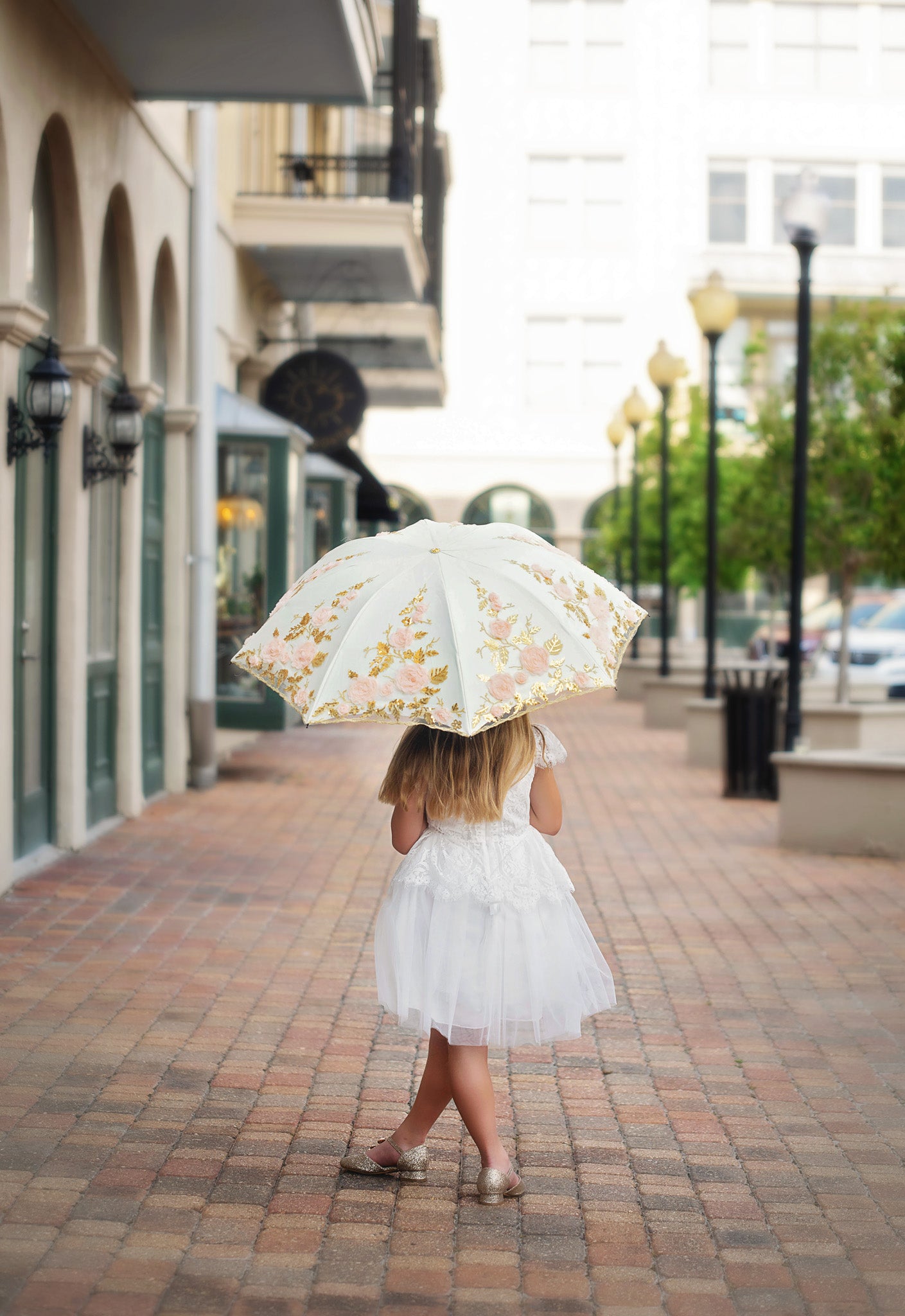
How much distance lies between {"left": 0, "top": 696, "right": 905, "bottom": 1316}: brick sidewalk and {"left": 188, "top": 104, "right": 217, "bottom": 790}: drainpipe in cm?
332

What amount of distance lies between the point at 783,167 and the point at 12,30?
134 ft

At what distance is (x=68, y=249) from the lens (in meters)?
9.73

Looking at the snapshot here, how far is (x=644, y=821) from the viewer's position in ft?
39.8

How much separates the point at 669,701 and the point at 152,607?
10.3 metres

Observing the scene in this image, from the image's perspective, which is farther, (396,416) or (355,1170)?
(396,416)

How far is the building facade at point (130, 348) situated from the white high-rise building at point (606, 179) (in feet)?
96.5

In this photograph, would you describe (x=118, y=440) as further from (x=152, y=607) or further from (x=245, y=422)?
(x=245, y=422)

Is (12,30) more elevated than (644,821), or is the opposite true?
(12,30)

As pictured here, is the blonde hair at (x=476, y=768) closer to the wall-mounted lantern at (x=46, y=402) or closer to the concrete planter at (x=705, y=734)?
the wall-mounted lantern at (x=46, y=402)

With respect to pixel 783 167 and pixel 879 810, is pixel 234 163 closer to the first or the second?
pixel 879 810

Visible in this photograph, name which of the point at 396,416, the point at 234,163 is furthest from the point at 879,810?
the point at 396,416

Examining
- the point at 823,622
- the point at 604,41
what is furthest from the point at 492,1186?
the point at 604,41

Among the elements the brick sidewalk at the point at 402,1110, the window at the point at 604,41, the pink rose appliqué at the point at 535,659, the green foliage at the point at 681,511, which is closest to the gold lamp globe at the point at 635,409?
the green foliage at the point at 681,511

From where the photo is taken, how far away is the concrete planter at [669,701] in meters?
21.2
